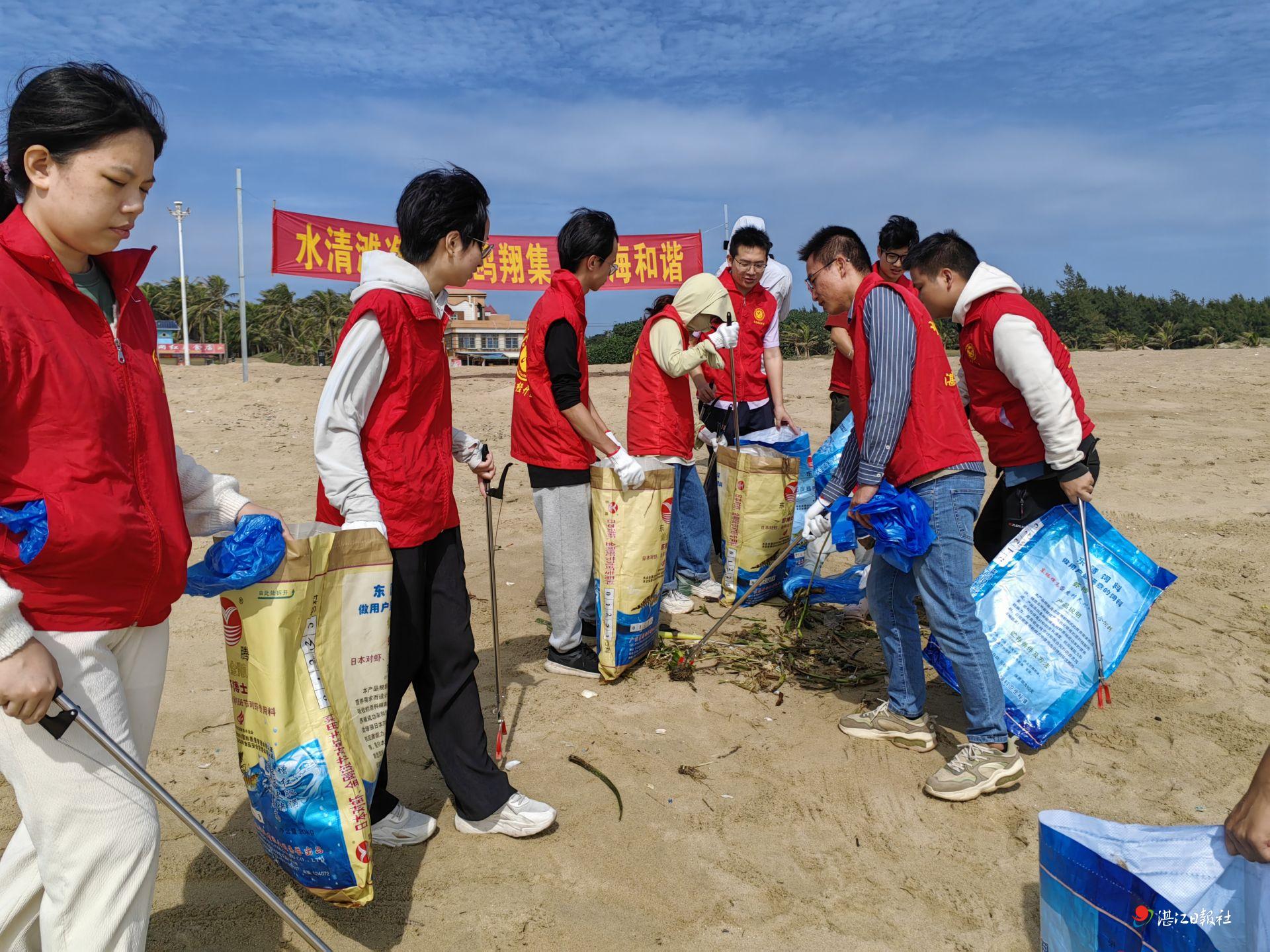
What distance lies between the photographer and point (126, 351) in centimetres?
178

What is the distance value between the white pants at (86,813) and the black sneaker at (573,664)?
249cm

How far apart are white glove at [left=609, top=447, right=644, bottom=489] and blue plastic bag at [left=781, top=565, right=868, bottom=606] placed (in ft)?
5.19

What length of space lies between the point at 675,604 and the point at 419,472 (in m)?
2.67

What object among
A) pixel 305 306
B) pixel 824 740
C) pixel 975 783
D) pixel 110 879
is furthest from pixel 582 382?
pixel 305 306

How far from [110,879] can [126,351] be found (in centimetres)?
102

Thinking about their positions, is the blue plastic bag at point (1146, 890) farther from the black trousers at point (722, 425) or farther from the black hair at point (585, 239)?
the black trousers at point (722, 425)

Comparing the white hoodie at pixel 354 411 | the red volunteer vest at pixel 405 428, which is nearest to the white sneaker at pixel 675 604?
the red volunteer vest at pixel 405 428

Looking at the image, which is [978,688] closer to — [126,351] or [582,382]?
[582,382]

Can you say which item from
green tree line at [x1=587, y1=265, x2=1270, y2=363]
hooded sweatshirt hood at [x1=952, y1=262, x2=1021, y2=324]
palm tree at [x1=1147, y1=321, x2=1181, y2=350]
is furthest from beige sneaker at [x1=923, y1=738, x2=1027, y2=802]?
palm tree at [x1=1147, y1=321, x2=1181, y2=350]

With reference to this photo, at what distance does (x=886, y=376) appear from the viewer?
308 cm

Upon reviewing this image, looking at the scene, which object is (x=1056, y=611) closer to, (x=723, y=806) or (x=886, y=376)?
(x=886, y=376)

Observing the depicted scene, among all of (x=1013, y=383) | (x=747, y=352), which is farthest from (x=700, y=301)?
(x=1013, y=383)

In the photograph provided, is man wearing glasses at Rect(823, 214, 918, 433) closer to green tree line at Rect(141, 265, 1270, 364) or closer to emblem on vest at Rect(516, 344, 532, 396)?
emblem on vest at Rect(516, 344, 532, 396)

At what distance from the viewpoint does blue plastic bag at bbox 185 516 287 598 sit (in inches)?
80.6
